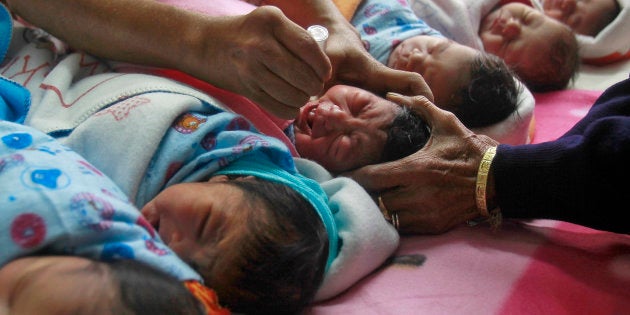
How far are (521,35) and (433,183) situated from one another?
3.27 ft

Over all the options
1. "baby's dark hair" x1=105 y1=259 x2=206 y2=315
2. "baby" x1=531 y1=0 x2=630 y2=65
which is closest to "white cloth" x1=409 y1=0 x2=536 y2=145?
"baby" x1=531 y1=0 x2=630 y2=65

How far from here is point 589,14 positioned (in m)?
2.09

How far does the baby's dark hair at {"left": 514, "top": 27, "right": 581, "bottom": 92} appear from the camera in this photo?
1.77 metres

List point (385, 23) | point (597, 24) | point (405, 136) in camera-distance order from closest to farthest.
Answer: point (405, 136) → point (385, 23) → point (597, 24)

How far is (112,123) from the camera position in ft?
2.97

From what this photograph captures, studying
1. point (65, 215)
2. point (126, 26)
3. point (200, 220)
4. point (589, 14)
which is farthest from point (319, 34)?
point (589, 14)

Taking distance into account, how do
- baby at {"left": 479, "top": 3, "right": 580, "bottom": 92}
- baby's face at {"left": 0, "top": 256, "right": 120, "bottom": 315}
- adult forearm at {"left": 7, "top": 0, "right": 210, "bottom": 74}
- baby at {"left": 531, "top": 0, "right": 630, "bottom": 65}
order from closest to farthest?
baby's face at {"left": 0, "top": 256, "right": 120, "bottom": 315}
adult forearm at {"left": 7, "top": 0, "right": 210, "bottom": 74}
baby at {"left": 479, "top": 3, "right": 580, "bottom": 92}
baby at {"left": 531, "top": 0, "right": 630, "bottom": 65}

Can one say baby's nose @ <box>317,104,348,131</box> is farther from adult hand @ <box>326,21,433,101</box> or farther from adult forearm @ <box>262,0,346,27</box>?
adult forearm @ <box>262,0,346,27</box>

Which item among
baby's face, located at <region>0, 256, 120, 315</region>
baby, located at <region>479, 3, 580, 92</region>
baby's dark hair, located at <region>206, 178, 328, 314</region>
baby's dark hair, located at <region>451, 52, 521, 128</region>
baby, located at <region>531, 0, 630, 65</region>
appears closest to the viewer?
baby's face, located at <region>0, 256, 120, 315</region>

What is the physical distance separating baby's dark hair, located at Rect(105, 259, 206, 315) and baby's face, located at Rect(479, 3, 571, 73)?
1529 millimetres

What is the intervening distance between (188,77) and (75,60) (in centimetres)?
24

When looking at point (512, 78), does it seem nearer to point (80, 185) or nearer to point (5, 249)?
A: point (80, 185)

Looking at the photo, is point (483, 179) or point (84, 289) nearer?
point (84, 289)

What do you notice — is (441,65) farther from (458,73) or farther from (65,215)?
(65,215)
